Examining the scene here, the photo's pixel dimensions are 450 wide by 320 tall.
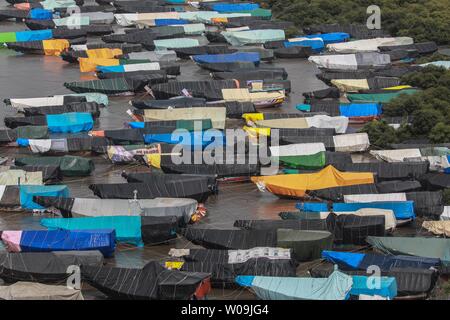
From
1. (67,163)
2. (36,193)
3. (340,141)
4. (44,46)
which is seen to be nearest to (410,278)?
(36,193)

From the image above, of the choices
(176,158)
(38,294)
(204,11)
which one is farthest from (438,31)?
(38,294)

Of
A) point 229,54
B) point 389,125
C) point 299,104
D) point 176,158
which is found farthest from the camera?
point 229,54

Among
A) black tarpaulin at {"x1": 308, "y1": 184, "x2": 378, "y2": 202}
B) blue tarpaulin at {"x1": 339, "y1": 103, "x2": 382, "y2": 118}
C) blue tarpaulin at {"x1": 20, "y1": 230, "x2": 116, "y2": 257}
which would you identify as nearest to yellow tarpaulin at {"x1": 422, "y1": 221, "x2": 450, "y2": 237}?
black tarpaulin at {"x1": 308, "y1": 184, "x2": 378, "y2": 202}

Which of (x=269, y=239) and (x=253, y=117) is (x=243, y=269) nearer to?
(x=269, y=239)

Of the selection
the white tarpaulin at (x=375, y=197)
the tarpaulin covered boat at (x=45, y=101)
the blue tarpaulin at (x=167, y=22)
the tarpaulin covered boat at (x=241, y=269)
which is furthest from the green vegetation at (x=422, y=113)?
the blue tarpaulin at (x=167, y=22)

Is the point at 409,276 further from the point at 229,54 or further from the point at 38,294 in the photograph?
the point at 229,54

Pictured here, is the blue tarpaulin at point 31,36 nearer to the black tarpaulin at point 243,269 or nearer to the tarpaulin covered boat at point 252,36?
the tarpaulin covered boat at point 252,36
